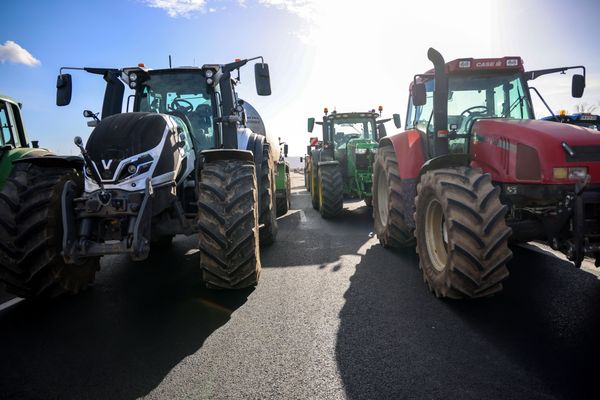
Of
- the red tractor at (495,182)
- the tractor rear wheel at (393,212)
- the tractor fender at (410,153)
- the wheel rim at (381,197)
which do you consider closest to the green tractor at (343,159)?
the wheel rim at (381,197)

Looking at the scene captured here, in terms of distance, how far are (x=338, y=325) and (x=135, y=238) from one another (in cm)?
192

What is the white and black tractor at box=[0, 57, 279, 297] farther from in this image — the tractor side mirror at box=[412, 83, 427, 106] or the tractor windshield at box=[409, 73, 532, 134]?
the tractor windshield at box=[409, 73, 532, 134]

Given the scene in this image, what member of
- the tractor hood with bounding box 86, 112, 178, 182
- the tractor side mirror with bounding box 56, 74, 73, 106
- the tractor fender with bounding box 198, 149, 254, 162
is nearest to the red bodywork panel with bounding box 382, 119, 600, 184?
the tractor fender with bounding box 198, 149, 254, 162

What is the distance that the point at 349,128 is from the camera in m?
10.9

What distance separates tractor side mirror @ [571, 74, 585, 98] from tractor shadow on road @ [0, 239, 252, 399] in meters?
4.57

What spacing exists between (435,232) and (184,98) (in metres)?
3.66

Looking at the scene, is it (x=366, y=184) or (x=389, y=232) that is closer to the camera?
(x=389, y=232)

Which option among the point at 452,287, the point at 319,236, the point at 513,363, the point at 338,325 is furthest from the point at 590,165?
the point at 319,236

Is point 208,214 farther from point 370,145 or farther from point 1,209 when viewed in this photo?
point 370,145

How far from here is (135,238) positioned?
10.8 ft

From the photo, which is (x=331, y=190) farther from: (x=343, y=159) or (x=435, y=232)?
(x=435, y=232)

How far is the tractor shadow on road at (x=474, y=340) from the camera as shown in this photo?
233 centimetres

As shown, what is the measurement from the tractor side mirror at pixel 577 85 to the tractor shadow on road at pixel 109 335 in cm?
457

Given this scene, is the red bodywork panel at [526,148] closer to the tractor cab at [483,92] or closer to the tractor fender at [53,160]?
the tractor cab at [483,92]
